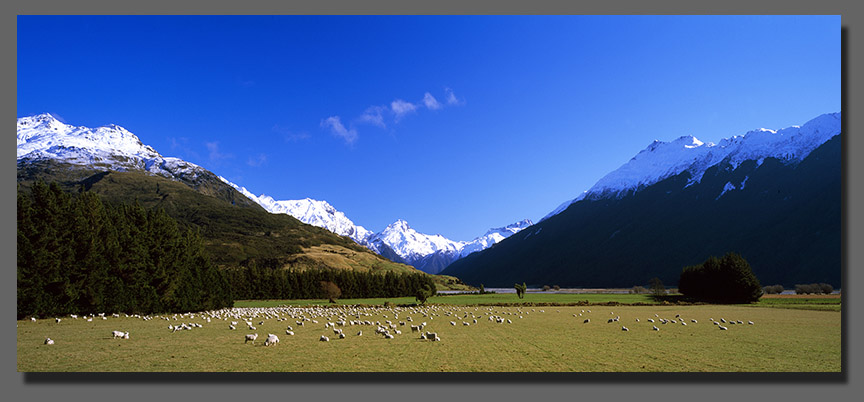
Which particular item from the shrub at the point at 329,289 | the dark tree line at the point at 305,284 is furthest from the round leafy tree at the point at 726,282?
the shrub at the point at 329,289

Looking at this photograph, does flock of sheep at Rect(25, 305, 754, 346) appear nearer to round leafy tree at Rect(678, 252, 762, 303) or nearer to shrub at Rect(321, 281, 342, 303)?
round leafy tree at Rect(678, 252, 762, 303)

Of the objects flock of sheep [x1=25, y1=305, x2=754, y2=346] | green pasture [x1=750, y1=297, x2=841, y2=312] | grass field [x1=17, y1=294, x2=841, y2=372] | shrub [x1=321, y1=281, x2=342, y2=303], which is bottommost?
shrub [x1=321, y1=281, x2=342, y2=303]

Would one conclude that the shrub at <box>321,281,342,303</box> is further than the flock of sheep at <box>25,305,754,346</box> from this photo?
Yes

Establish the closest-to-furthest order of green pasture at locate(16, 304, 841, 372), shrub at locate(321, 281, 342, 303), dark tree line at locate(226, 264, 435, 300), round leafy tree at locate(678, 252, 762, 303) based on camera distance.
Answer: green pasture at locate(16, 304, 841, 372)
round leafy tree at locate(678, 252, 762, 303)
dark tree line at locate(226, 264, 435, 300)
shrub at locate(321, 281, 342, 303)

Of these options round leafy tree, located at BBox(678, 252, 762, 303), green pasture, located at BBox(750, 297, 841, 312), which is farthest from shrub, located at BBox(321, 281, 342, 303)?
green pasture, located at BBox(750, 297, 841, 312)

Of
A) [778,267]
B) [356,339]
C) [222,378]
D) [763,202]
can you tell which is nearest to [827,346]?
[356,339]

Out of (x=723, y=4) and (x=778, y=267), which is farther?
(x=778, y=267)

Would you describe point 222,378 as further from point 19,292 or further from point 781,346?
point 19,292

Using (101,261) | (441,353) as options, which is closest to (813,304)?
(441,353)
